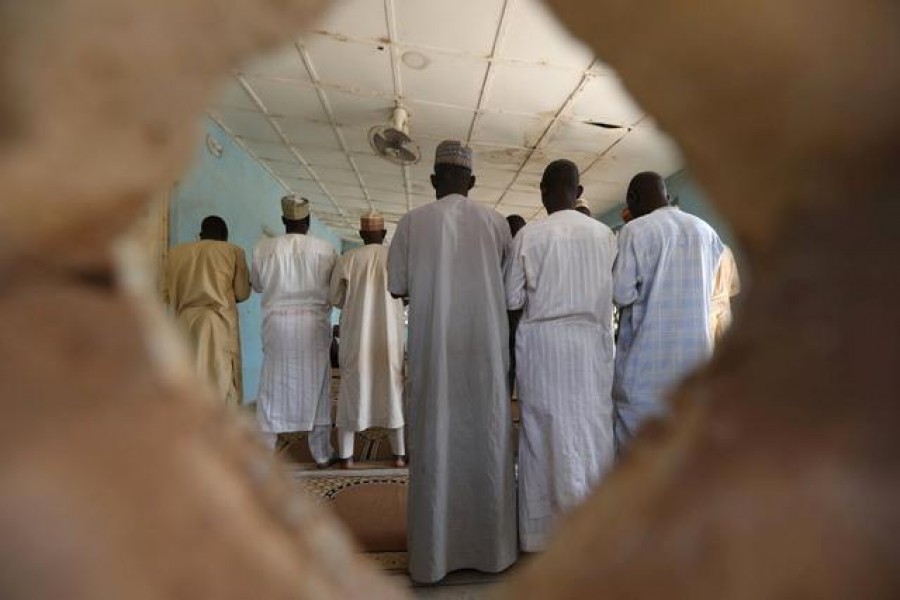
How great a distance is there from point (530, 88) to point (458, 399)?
7.14 ft

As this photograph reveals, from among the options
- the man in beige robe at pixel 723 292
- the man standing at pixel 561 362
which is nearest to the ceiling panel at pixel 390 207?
the man in beige robe at pixel 723 292

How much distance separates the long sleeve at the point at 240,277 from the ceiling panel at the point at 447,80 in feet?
4.31

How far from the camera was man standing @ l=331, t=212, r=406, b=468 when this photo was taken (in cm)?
248

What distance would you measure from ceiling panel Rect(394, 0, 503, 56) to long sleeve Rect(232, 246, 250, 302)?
1293 mm

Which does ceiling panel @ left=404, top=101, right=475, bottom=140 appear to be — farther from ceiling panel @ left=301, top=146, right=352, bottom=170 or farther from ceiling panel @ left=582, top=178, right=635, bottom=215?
ceiling panel @ left=582, top=178, right=635, bottom=215

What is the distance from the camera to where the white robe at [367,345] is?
2.48m

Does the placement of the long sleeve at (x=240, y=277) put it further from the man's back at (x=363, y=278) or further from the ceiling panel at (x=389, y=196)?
the ceiling panel at (x=389, y=196)

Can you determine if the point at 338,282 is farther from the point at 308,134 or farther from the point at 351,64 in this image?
the point at 308,134

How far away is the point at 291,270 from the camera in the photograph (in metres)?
2.38

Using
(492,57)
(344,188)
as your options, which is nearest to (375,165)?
(344,188)

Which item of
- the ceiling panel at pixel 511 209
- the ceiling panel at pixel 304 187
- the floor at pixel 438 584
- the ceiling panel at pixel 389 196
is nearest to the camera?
the floor at pixel 438 584

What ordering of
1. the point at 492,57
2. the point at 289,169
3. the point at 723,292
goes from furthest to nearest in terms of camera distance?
the point at 289,169 → the point at 492,57 → the point at 723,292

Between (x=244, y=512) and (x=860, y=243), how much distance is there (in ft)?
0.76

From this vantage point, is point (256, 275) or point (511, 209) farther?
point (511, 209)
